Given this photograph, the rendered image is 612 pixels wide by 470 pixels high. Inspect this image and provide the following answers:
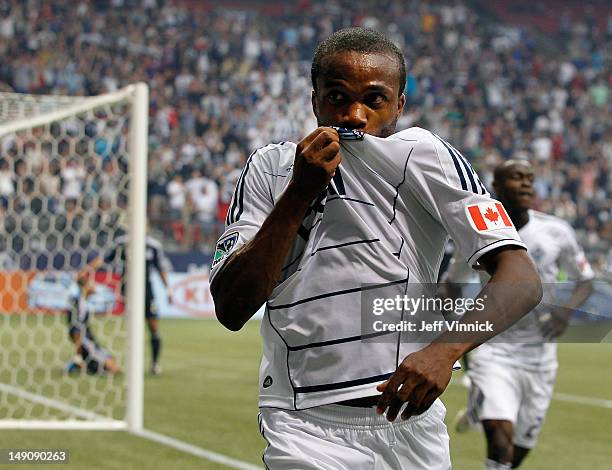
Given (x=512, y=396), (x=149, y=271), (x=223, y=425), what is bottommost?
(x=223, y=425)

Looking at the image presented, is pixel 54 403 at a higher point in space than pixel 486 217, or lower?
lower

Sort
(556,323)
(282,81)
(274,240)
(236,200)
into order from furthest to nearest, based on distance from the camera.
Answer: (282,81)
(556,323)
(236,200)
(274,240)

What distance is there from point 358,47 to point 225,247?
592 mm

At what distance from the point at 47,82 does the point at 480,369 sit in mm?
21242

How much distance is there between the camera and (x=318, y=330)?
8.82ft

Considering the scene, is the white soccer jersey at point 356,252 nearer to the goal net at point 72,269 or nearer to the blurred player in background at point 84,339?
the goal net at point 72,269

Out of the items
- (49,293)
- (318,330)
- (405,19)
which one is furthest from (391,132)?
(405,19)

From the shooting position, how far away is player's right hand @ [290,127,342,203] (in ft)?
7.99

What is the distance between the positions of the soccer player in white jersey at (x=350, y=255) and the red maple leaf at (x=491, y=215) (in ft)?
0.07

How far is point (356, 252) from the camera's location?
8.79ft

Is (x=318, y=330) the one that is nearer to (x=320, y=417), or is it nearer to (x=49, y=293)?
(x=320, y=417)

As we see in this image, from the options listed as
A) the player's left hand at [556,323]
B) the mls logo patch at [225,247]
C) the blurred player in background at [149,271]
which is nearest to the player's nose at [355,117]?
the mls logo patch at [225,247]

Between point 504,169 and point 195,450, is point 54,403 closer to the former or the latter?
point 195,450
